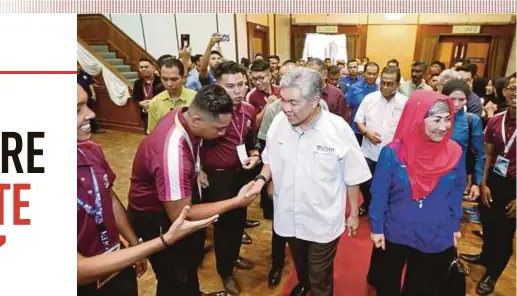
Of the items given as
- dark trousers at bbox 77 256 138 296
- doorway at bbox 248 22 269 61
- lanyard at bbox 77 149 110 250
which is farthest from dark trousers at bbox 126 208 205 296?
doorway at bbox 248 22 269 61

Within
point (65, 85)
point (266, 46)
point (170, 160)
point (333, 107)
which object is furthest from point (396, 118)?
point (266, 46)

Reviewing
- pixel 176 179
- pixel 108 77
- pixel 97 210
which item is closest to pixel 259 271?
pixel 176 179

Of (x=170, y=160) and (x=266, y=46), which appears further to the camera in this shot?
(x=266, y=46)

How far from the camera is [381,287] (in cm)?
142

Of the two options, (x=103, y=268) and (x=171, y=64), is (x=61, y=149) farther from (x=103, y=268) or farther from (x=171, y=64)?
(x=171, y=64)

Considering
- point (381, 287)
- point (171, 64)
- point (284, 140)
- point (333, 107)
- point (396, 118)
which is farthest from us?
point (333, 107)

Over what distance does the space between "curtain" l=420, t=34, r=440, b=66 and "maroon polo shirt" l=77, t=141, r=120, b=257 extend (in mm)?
5783

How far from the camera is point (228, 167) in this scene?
161cm

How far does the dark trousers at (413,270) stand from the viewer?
4.06 feet

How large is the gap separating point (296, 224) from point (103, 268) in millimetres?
684

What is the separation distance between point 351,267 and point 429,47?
5.09m

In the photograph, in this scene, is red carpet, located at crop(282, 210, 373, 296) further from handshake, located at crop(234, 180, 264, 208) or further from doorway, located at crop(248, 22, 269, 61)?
doorway, located at crop(248, 22, 269, 61)

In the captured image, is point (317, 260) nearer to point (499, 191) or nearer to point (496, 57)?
point (499, 191)

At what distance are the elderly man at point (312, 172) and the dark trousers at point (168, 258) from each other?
12.5 inches
